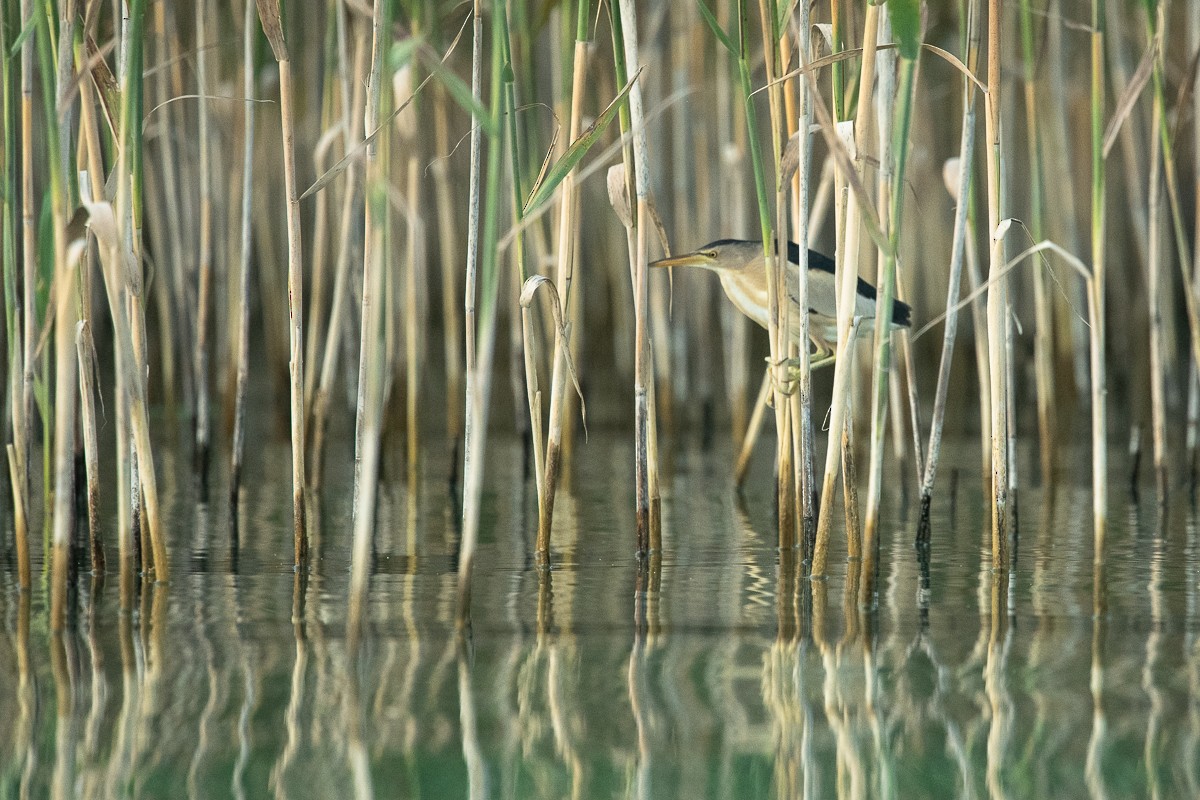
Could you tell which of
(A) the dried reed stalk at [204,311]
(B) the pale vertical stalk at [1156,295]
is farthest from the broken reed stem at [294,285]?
(B) the pale vertical stalk at [1156,295]

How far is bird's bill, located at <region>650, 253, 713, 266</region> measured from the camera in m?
4.01

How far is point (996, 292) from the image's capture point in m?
3.20

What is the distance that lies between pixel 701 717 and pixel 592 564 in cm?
123

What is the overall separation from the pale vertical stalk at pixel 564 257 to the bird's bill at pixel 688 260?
41 cm

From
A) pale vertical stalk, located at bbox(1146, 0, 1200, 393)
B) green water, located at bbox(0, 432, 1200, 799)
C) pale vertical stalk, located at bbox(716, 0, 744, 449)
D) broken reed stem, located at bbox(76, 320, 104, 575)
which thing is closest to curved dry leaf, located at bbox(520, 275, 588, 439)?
green water, located at bbox(0, 432, 1200, 799)

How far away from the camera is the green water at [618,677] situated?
2217 millimetres

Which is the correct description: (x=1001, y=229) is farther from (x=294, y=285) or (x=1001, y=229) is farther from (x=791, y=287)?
(x=294, y=285)

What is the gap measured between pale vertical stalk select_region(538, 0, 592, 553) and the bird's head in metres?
0.59

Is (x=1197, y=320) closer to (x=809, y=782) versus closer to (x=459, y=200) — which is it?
(x=809, y=782)

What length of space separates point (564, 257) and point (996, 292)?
97 centimetres

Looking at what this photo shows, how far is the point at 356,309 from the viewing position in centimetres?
523

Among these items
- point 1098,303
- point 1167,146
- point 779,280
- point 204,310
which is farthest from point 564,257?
point 204,310

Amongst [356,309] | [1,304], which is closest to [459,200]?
[1,304]

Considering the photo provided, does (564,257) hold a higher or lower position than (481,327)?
higher
